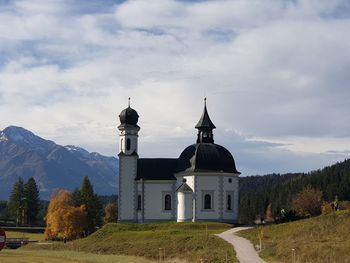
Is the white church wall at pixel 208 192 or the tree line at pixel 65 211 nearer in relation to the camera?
the white church wall at pixel 208 192

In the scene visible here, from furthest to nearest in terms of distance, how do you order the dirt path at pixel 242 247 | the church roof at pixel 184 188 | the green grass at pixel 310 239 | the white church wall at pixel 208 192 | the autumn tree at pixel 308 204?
the autumn tree at pixel 308 204
the church roof at pixel 184 188
the white church wall at pixel 208 192
the dirt path at pixel 242 247
the green grass at pixel 310 239

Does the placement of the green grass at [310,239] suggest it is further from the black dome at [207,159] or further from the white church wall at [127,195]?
the white church wall at [127,195]

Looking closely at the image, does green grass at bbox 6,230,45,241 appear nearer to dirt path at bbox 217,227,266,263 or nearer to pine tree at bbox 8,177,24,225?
pine tree at bbox 8,177,24,225

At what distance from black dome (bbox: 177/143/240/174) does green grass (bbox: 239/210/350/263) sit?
16.0m

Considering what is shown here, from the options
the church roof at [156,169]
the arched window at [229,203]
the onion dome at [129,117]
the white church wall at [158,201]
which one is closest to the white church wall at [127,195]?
the church roof at [156,169]

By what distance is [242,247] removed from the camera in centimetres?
5138

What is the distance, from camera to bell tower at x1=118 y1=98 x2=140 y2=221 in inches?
3157

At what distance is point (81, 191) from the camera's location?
4397 inches

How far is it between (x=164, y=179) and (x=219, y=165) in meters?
7.01

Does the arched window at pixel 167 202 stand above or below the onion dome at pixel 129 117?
below

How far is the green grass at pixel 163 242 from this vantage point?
5094 cm

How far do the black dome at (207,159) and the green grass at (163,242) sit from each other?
7240 millimetres

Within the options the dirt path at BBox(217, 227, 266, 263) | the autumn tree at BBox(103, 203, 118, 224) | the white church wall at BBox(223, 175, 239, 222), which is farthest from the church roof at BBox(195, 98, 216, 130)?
the autumn tree at BBox(103, 203, 118, 224)

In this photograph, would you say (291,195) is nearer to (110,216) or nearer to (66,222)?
(110,216)
